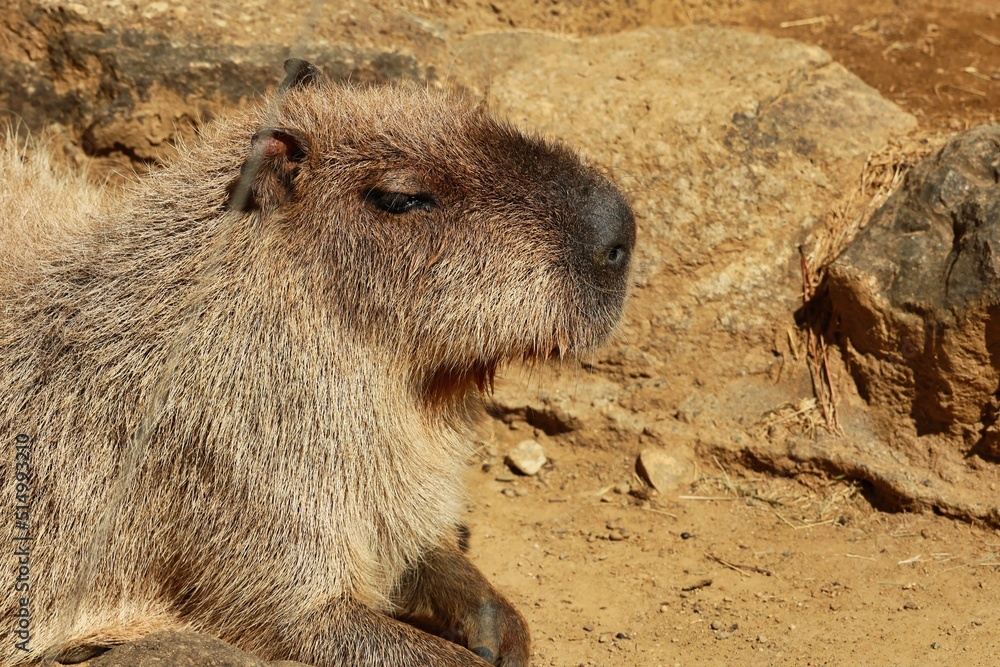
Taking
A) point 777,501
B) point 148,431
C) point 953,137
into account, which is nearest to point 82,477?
point 148,431

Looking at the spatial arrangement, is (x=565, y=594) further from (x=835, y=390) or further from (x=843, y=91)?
(x=843, y=91)

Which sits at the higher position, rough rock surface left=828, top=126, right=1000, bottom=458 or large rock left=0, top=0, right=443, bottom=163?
large rock left=0, top=0, right=443, bottom=163

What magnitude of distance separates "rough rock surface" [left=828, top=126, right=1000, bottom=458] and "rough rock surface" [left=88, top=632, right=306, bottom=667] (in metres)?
2.58

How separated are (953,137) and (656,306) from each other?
4.66 feet

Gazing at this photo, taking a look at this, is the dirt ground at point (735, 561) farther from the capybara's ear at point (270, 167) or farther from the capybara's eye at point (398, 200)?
the capybara's ear at point (270, 167)

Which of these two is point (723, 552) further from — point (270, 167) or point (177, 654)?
point (270, 167)

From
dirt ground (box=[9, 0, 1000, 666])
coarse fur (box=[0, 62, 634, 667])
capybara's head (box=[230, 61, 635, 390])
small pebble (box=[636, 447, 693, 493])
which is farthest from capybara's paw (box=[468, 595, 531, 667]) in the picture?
small pebble (box=[636, 447, 693, 493])

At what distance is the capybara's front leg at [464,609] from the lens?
3277mm

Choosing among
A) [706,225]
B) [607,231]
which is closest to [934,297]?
[706,225]

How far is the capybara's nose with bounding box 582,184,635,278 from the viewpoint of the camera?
9.39ft

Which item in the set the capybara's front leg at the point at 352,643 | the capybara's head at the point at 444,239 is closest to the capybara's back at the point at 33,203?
the capybara's head at the point at 444,239

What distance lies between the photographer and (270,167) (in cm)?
288

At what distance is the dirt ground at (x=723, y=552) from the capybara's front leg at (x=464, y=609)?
0.15m

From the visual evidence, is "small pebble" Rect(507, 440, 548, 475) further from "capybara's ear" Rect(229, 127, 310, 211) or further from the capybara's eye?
"capybara's ear" Rect(229, 127, 310, 211)
